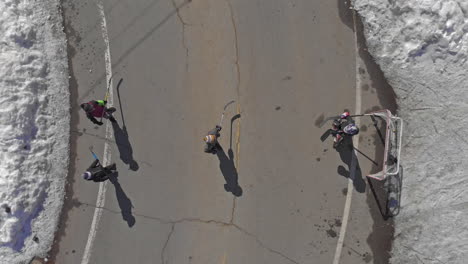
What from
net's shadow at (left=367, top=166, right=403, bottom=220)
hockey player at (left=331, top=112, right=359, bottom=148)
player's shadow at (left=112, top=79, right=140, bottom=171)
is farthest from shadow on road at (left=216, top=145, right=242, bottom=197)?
A: net's shadow at (left=367, top=166, right=403, bottom=220)

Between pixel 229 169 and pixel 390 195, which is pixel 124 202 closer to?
pixel 229 169

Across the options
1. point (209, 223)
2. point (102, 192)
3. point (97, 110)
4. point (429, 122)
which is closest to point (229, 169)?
point (209, 223)

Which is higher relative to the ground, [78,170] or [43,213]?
[78,170]

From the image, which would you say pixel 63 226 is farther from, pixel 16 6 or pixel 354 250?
pixel 354 250

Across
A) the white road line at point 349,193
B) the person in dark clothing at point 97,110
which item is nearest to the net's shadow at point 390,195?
the white road line at point 349,193

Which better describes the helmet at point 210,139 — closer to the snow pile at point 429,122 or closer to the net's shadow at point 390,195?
the net's shadow at point 390,195

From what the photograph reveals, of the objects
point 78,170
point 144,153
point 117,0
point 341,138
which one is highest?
point 117,0

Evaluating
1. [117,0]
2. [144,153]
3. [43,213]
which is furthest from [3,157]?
[117,0]
